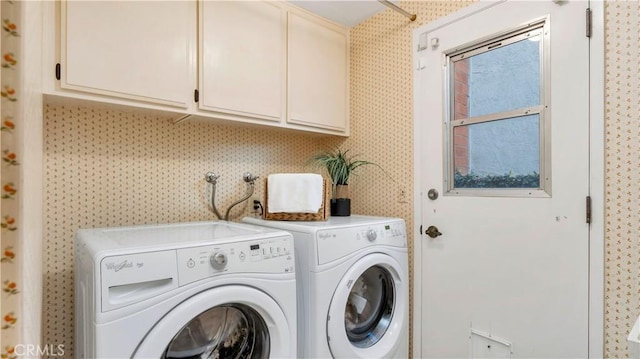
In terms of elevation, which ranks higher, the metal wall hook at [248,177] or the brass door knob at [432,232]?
the metal wall hook at [248,177]

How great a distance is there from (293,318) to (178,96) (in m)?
1.13

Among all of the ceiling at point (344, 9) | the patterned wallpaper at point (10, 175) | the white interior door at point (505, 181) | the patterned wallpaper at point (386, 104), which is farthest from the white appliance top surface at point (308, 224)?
the ceiling at point (344, 9)

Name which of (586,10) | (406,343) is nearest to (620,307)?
(406,343)

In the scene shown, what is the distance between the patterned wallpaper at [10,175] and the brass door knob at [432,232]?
5.74ft

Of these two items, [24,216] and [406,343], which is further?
[406,343]

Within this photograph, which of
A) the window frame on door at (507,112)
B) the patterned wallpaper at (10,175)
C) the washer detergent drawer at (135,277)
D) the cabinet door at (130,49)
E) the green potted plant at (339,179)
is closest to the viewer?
the patterned wallpaper at (10,175)

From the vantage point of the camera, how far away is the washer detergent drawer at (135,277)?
95 cm

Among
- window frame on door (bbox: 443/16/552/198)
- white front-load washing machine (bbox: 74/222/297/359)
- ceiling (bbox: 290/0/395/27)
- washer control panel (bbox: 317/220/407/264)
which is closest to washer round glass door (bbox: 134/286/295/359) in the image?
white front-load washing machine (bbox: 74/222/297/359)

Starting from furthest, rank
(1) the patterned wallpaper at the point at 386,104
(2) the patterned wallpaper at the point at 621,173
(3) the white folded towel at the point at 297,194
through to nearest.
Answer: (1) the patterned wallpaper at the point at 386,104 < (3) the white folded towel at the point at 297,194 < (2) the patterned wallpaper at the point at 621,173

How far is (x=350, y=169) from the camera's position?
2156 mm

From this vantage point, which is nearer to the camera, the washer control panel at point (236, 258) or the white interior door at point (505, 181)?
the washer control panel at point (236, 258)

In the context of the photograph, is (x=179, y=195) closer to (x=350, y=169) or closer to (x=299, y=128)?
(x=299, y=128)

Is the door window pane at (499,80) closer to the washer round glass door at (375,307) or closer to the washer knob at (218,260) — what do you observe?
the washer round glass door at (375,307)

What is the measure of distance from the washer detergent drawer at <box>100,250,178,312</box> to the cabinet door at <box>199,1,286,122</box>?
87 centimetres
